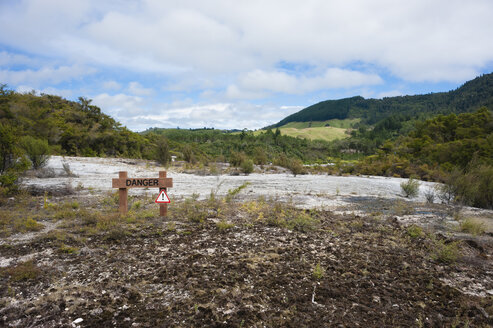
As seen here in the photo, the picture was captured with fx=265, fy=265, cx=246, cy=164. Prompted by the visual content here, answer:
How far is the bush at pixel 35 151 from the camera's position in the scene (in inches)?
510

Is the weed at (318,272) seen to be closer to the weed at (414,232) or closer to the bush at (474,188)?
the weed at (414,232)

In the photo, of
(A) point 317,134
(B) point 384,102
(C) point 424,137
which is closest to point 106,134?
(C) point 424,137

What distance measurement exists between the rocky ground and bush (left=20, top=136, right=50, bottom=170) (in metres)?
7.32

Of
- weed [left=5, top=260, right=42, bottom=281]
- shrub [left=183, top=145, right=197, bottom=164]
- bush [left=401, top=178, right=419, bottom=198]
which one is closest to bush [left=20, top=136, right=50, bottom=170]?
weed [left=5, top=260, right=42, bottom=281]

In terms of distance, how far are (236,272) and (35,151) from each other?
13982mm

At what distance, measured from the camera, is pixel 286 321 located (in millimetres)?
2906

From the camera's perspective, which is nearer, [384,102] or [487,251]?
[487,251]

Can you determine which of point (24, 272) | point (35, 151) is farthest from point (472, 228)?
point (35, 151)

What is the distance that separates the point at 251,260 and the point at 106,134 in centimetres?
2534

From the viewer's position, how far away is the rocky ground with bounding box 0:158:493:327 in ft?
9.88

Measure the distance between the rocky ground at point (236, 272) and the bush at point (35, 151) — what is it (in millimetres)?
7317

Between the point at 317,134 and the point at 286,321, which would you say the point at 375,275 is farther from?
the point at 317,134

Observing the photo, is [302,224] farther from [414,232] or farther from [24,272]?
[24,272]

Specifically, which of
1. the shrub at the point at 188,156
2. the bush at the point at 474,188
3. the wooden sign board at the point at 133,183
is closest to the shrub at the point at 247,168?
the shrub at the point at 188,156
